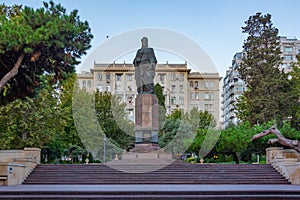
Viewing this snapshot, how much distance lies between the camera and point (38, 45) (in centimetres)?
1466

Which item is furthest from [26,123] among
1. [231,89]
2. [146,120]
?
[231,89]

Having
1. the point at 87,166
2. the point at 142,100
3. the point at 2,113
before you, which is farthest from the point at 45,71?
the point at 2,113

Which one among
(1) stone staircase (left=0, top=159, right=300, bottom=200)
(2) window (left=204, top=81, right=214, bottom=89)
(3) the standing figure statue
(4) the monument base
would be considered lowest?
(1) stone staircase (left=0, top=159, right=300, bottom=200)

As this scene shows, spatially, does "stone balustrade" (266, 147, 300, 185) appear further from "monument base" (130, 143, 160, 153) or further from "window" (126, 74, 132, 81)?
"window" (126, 74, 132, 81)

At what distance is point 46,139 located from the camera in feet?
96.7

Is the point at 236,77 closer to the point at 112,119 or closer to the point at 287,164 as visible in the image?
the point at 112,119

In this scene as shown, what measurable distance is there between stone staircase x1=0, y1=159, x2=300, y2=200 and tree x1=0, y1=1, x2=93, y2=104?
4.03m

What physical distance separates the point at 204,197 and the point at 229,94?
89.0 metres

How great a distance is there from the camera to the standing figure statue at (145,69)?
953 inches

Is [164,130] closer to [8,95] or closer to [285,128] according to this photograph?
[285,128]

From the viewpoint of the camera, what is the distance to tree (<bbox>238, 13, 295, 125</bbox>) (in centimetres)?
3666

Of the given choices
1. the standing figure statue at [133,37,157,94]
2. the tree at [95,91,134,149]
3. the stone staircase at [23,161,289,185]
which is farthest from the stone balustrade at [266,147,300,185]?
the tree at [95,91,134,149]

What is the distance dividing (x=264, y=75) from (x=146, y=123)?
62.1 feet

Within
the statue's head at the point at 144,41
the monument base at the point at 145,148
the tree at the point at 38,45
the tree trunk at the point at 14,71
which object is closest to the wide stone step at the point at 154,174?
the monument base at the point at 145,148
